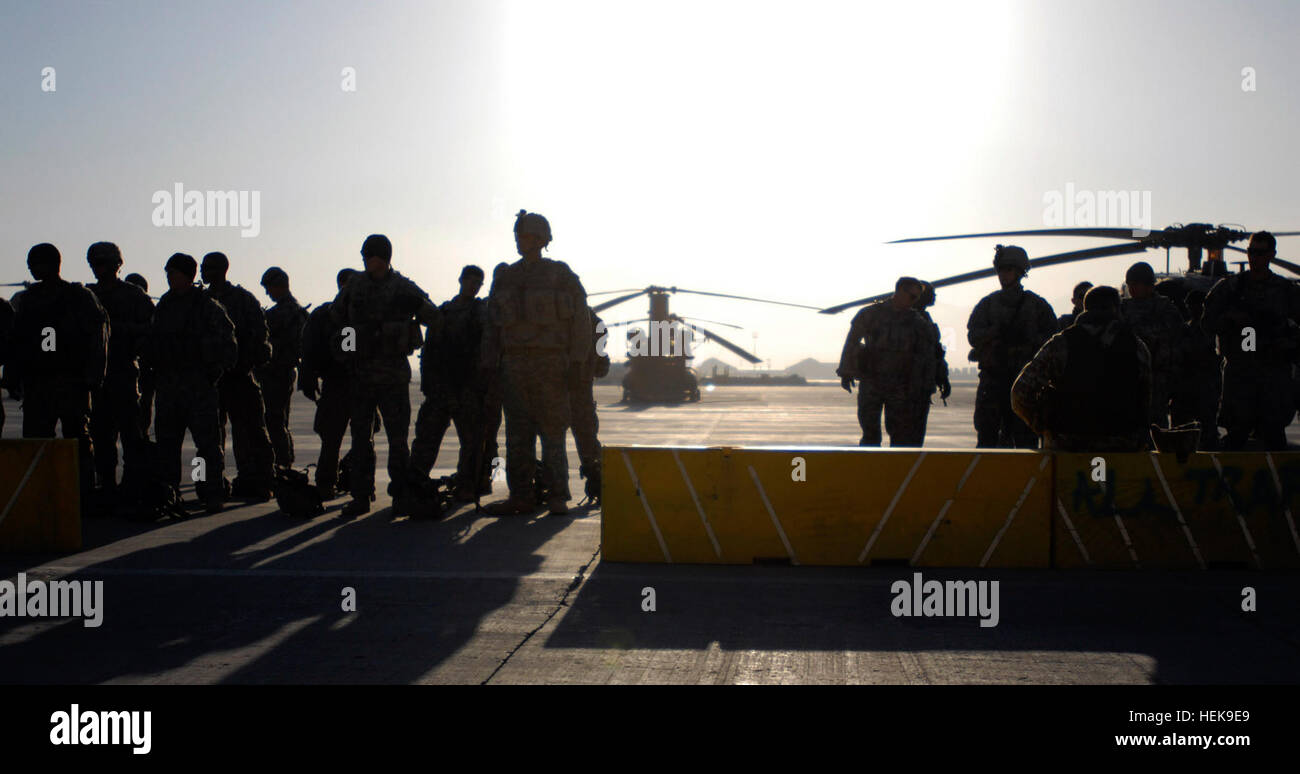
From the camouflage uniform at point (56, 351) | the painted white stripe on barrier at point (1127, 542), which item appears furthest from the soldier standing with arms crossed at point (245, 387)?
the painted white stripe on barrier at point (1127, 542)

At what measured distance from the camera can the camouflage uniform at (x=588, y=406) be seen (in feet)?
25.1

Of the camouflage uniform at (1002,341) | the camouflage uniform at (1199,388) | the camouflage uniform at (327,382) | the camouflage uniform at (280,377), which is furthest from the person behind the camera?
the camouflage uniform at (1199,388)

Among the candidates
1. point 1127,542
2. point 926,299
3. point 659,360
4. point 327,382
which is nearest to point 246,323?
point 327,382

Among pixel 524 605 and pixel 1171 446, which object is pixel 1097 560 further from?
pixel 524 605

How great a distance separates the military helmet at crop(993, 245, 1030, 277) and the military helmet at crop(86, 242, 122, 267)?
7094mm

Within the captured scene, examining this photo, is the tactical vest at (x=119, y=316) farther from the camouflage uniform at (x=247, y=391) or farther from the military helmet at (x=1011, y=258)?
the military helmet at (x=1011, y=258)

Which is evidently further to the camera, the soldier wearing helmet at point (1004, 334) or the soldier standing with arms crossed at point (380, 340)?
the soldier wearing helmet at point (1004, 334)

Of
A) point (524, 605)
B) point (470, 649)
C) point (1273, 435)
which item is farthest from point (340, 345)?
point (1273, 435)

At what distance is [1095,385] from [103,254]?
7.16 metres

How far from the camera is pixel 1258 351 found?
722 centimetres

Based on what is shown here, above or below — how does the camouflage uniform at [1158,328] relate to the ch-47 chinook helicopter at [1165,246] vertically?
below

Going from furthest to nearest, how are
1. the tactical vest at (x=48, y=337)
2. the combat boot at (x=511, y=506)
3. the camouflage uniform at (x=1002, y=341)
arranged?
the camouflage uniform at (x=1002, y=341) < the combat boot at (x=511, y=506) < the tactical vest at (x=48, y=337)

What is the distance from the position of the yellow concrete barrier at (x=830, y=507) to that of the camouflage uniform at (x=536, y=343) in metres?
1.74

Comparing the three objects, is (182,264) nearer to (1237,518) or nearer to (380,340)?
(380,340)
